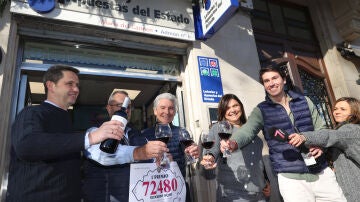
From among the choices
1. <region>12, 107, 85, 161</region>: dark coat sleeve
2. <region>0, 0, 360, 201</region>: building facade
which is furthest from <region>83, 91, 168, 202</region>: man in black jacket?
<region>0, 0, 360, 201</region>: building facade

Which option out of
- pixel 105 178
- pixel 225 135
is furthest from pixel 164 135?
pixel 105 178

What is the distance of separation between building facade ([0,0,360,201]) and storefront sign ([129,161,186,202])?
67.9 inches

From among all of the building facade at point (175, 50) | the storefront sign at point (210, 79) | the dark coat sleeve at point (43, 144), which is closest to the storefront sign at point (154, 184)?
the dark coat sleeve at point (43, 144)

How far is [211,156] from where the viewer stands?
2338mm

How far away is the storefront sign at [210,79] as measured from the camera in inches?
181

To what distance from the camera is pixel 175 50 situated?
4.89 meters

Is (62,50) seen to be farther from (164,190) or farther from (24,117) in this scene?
(164,190)

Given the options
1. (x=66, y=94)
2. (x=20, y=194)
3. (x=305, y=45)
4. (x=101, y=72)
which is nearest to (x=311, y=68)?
(x=305, y=45)

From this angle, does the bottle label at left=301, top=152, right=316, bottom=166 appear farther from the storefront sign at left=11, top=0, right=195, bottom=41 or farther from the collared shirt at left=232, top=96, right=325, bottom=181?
the storefront sign at left=11, top=0, right=195, bottom=41

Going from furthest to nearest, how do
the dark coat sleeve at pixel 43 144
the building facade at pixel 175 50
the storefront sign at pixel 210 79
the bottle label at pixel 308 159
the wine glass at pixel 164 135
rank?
1. the storefront sign at pixel 210 79
2. the building facade at pixel 175 50
3. the bottle label at pixel 308 159
4. the wine glass at pixel 164 135
5. the dark coat sleeve at pixel 43 144

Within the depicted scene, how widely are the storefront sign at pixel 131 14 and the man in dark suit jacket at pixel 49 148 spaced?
2.04 m

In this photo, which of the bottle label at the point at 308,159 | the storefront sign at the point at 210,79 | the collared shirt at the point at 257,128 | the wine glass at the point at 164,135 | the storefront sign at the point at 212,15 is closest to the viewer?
the wine glass at the point at 164,135

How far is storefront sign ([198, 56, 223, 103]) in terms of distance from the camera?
4.59 m

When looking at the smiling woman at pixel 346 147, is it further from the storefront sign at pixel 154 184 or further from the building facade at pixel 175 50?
the building facade at pixel 175 50
